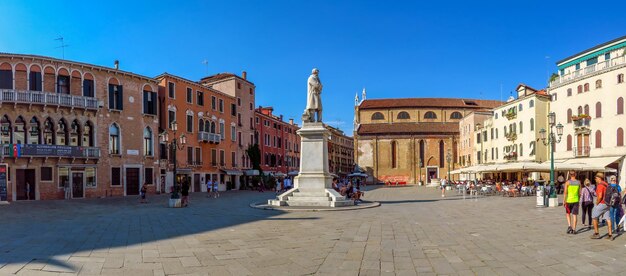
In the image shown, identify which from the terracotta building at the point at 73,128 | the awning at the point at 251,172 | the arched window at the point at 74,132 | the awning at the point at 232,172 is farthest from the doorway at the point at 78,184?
the awning at the point at 251,172

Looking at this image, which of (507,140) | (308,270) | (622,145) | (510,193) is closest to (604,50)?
(622,145)

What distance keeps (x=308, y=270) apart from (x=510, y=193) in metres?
25.9

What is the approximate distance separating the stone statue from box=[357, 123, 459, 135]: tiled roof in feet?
170

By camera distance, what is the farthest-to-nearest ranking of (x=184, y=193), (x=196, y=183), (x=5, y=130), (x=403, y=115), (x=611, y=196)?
(x=403, y=115) < (x=196, y=183) < (x=5, y=130) < (x=184, y=193) < (x=611, y=196)

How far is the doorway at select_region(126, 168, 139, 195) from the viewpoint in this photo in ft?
115

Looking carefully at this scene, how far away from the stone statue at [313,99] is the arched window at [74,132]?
64.9ft

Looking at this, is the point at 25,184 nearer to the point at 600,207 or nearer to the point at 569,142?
the point at 600,207

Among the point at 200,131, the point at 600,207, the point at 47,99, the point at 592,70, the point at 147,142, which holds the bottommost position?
the point at 600,207

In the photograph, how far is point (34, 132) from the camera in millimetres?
29547

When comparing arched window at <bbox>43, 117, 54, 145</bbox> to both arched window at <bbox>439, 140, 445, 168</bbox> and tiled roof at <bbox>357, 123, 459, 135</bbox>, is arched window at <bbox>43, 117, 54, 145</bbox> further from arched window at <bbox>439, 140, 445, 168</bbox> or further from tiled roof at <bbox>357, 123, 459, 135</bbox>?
arched window at <bbox>439, 140, 445, 168</bbox>

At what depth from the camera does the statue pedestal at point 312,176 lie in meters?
19.2

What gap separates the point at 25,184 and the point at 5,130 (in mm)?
3673

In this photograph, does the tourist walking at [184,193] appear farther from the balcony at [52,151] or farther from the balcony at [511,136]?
the balcony at [511,136]

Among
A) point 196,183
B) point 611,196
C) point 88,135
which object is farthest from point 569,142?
point 88,135
